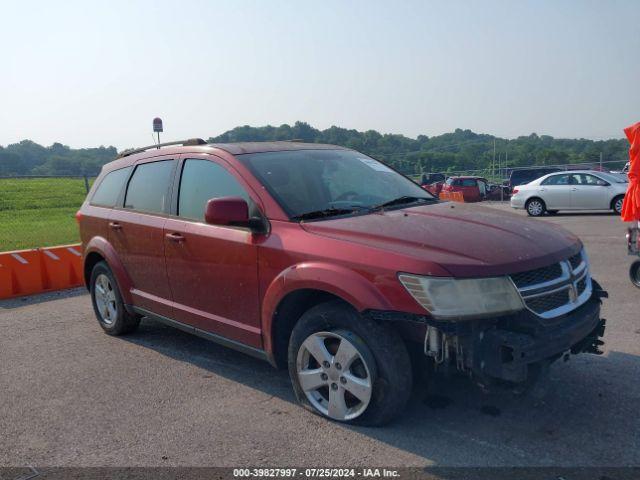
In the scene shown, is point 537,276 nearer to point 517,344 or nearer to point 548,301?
point 548,301

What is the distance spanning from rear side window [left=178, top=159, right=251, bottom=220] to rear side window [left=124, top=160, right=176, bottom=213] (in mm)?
233

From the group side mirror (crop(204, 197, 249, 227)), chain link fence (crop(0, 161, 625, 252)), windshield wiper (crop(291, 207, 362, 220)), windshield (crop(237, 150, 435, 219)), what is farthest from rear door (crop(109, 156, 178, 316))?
chain link fence (crop(0, 161, 625, 252))

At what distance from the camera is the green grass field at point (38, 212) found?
14281 mm

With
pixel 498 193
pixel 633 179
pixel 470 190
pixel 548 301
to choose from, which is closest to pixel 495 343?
pixel 548 301

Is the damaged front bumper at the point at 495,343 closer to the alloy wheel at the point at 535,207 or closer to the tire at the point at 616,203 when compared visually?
the tire at the point at 616,203

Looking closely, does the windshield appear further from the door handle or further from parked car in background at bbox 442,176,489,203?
parked car in background at bbox 442,176,489,203

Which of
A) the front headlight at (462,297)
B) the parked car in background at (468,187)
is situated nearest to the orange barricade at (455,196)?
the parked car in background at (468,187)

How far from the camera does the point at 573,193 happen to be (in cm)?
1883

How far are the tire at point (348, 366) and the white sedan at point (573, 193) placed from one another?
16621 millimetres

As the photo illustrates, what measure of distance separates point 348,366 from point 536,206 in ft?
57.0

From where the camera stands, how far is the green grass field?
14.3m

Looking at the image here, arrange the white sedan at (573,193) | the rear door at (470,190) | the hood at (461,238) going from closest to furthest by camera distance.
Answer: the hood at (461,238) < the white sedan at (573,193) < the rear door at (470,190)

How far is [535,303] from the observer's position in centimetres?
339

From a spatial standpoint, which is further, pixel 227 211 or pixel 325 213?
pixel 325 213
